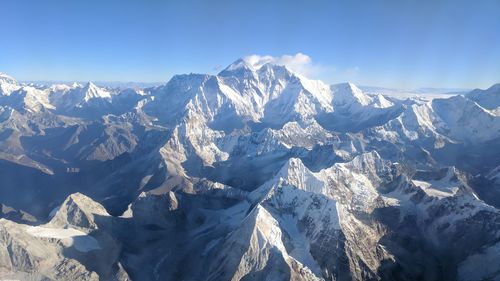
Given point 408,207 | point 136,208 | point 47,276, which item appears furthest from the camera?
point 136,208

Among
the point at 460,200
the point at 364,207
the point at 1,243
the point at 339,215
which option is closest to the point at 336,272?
the point at 339,215

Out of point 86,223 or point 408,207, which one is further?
point 408,207

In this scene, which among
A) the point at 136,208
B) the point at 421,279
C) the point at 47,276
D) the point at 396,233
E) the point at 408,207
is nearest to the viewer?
the point at 47,276

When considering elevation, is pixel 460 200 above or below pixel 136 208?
above

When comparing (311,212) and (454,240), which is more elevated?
(311,212)

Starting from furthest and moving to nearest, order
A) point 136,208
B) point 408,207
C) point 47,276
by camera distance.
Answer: point 136,208
point 408,207
point 47,276

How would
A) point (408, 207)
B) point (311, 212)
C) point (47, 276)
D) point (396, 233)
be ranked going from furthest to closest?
1. point (408, 207)
2. point (396, 233)
3. point (311, 212)
4. point (47, 276)

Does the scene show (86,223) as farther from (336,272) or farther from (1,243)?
(336,272)

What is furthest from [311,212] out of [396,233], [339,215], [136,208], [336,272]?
[136,208]

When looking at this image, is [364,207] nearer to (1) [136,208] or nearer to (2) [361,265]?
(2) [361,265]
